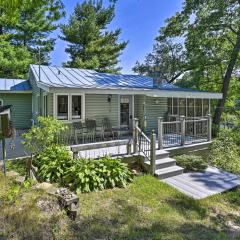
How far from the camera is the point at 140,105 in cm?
1396

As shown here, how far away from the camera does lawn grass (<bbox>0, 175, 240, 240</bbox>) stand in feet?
14.4

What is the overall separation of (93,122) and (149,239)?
7.29 metres

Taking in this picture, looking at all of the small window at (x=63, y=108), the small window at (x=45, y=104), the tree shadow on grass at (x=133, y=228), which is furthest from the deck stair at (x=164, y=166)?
the small window at (x=45, y=104)

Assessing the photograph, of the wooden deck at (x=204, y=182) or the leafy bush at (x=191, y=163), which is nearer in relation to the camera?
the wooden deck at (x=204, y=182)

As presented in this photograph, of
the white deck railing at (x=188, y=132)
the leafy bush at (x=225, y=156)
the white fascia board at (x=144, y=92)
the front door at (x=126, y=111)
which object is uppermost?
the white fascia board at (x=144, y=92)

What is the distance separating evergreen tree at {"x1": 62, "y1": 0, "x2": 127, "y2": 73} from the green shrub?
18.3m

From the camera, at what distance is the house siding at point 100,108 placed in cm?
1182

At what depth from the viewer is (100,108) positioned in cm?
1223

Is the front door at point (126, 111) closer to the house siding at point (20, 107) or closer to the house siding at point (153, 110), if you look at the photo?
the house siding at point (153, 110)

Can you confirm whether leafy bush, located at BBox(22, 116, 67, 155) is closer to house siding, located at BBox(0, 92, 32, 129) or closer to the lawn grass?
the lawn grass

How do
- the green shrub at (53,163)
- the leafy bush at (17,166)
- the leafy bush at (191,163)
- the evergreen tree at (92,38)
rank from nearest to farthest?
the green shrub at (53,163) < the leafy bush at (17,166) < the leafy bush at (191,163) < the evergreen tree at (92,38)

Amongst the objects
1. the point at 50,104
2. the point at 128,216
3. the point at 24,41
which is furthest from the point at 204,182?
the point at 24,41

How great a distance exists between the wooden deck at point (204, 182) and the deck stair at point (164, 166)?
0.16m

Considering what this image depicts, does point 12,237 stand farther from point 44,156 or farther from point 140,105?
point 140,105
